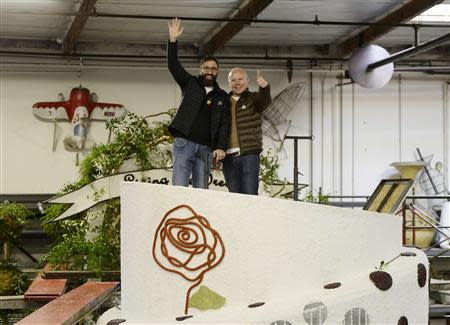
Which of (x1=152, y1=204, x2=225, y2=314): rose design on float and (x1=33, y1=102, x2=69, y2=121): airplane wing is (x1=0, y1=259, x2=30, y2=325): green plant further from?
(x1=33, y1=102, x2=69, y2=121): airplane wing

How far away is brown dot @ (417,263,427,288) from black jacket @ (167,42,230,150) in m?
1.89

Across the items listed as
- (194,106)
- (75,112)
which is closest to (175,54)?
(194,106)

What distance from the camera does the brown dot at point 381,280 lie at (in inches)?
214

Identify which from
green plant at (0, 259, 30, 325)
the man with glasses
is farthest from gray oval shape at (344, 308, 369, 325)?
green plant at (0, 259, 30, 325)

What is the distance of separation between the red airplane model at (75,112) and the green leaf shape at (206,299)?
9324 mm

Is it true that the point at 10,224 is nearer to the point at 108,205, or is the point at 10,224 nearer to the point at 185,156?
the point at 108,205

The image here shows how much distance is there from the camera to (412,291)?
568 centimetres

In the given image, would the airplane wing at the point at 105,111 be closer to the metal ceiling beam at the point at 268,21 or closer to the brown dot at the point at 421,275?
the metal ceiling beam at the point at 268,21

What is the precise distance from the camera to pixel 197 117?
6.88 metres

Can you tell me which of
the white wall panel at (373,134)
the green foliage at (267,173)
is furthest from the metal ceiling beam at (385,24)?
the green foliage at (267,173)

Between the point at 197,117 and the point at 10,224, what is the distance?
375 centimetres

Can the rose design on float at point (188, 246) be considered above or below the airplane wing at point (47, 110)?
below

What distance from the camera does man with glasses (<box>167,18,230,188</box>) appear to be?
684cm

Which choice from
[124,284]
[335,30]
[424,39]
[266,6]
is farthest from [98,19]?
[124,284]
